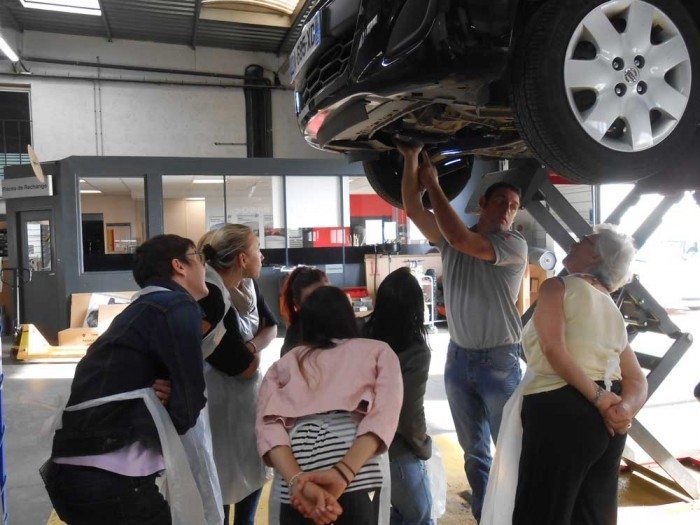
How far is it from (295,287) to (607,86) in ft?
4.42

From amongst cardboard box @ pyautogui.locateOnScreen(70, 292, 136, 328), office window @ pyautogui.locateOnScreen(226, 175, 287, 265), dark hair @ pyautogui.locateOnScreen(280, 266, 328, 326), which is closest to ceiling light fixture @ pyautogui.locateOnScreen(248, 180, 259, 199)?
office window @ pyautogui.locateOnScreen(226, 175, 287, 265)

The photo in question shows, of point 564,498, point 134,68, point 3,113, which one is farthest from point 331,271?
point 564,498

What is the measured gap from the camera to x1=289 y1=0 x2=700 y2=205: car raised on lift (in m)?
1.61

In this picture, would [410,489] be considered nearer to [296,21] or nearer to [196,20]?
[296,21]

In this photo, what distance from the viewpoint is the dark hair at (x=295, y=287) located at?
7.75 feet

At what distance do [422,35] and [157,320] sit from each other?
1.06 m

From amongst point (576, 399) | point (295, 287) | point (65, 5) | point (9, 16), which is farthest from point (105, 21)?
point (576, 399)

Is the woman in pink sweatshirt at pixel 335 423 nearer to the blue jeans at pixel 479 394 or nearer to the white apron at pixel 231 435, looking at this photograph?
→ the white apron at pixel 231 435

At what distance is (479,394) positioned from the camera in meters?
2.34

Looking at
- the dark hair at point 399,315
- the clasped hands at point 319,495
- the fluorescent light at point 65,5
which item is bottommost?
the clasped hands at point 319,495

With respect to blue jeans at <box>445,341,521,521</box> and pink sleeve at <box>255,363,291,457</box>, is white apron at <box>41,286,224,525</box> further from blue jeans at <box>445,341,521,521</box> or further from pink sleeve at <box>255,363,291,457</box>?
blue jeans at <box>445,341,521,521</box>

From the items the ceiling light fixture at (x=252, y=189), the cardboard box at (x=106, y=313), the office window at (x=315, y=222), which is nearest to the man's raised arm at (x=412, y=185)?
the cardboard box at (x=106, y=313)

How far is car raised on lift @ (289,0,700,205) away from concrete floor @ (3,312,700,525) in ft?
4.30

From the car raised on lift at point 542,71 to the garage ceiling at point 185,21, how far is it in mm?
8267
